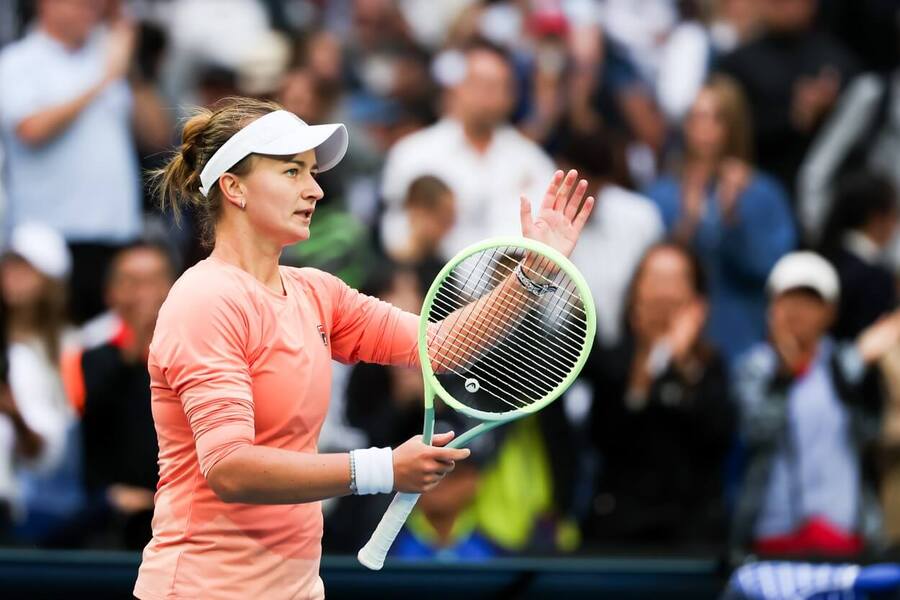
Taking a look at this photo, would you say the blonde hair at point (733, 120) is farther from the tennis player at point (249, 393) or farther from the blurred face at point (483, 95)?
the tennis player at point (249, 393)

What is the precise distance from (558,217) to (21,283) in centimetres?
360

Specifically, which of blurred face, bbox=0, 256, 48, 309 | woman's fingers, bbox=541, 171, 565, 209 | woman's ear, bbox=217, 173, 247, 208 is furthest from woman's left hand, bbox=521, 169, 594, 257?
blurred face, bbox=0, 256, 48, 309

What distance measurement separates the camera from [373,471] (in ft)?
10.6

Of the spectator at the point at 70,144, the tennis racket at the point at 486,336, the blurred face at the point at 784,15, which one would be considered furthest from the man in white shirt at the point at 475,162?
the tennis racket at the point at 486,336

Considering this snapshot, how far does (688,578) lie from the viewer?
17.3ft

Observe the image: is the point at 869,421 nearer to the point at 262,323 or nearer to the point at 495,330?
the point at 495,330

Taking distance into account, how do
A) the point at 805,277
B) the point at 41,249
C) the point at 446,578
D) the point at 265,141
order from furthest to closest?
the point at 41,249 → the point at 805,277 → the point at 446,578 → the point at 265,141

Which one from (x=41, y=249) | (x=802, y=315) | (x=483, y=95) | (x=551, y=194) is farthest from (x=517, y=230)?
(x=551, y=194)

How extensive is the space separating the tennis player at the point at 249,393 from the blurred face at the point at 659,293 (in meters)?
2.86

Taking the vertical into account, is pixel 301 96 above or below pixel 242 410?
above

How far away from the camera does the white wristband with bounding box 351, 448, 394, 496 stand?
128 inches

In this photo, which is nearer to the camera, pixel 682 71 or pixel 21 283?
pixel 21 283

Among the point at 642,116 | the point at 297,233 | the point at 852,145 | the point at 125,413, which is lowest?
the point at 125,413

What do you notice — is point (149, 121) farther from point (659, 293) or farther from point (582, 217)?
point (582, 217)
